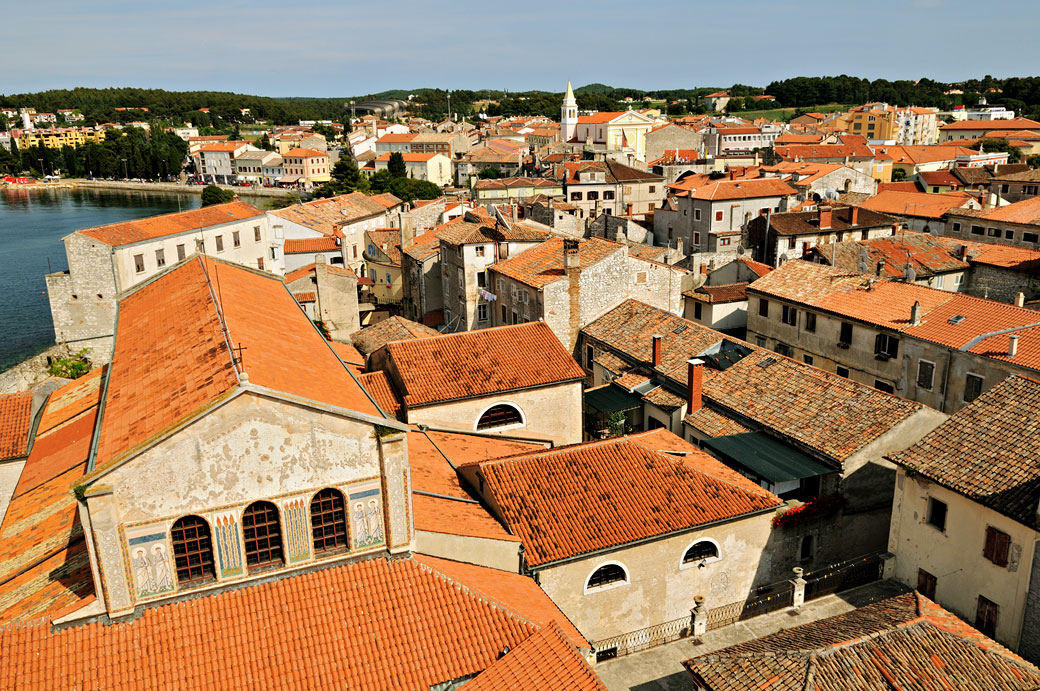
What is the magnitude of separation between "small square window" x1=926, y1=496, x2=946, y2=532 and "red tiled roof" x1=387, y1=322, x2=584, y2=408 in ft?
40.3

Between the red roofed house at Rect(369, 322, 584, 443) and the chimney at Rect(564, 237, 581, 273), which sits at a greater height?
the chimney at Rect(564, 237, 581, 273)

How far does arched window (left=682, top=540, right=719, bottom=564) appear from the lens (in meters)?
20.5

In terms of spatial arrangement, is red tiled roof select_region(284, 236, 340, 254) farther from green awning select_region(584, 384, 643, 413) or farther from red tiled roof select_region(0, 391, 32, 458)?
green awning select_region(584, 384, 643, 413)

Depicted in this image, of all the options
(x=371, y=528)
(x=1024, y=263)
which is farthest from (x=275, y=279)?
(x=1024, y=263)

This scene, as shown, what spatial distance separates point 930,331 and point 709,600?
1687cm

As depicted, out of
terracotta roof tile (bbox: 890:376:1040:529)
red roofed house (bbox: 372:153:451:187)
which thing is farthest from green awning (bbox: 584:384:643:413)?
red roofed house (bbox: 372:153:451:187)

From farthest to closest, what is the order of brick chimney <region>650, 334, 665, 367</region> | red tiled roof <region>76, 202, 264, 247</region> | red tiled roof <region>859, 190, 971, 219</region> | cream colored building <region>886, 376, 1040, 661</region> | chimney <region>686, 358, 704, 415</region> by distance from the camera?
red tiled roof <region>859, 190, 971, 219</region>, red tiled roof <region>76, 202, 264, 247</region>, brick chimney <region>650, 334, 665, 367</region>, chimney <region>686, 358, 704, 415</region>, cream colored building <region>886, 376, 1040, 661</region>

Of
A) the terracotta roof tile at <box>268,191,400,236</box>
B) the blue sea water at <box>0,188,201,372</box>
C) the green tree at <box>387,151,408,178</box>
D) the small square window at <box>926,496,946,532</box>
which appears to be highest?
the green tree at <box>387,151,408,178</box>

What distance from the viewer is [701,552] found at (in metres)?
20.8

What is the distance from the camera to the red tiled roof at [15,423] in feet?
80.1

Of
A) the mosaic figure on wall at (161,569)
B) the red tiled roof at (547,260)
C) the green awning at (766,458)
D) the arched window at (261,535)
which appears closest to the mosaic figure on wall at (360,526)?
the arched window at (261,535)

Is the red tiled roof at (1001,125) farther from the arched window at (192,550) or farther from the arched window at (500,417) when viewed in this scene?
the arched window at (192,550)

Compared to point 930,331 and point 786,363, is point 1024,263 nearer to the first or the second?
point 930,331

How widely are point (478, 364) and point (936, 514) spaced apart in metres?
15.4
